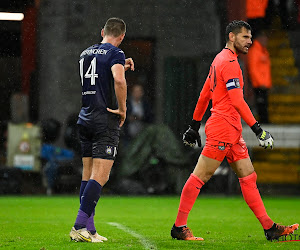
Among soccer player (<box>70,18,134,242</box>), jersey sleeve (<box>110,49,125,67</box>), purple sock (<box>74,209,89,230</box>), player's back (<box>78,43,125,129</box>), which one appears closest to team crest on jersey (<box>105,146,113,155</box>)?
soccer player (<box>70,18,134,242</box>)

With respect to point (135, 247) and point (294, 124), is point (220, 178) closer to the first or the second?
point (294, 124)

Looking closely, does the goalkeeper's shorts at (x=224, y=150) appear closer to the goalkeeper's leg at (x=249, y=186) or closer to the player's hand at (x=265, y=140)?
the goalkeeper's leg at (x=249, y=186)

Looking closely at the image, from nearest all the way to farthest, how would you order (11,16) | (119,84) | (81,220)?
1. (81,220)
2. (119,84)
3. (11,16)

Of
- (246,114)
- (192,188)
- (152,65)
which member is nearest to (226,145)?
(246,114)

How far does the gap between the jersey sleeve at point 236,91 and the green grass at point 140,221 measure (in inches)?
44.6

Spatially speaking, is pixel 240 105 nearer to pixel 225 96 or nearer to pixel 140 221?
pixel 225 96

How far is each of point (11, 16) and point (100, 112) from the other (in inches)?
368

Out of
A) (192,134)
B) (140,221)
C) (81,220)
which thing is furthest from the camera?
(140,221)

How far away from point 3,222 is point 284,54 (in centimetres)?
878

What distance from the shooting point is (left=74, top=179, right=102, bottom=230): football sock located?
672 cm

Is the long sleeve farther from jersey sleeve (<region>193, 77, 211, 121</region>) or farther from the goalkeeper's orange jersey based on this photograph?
jersey sleeve (<region>193, 77, 211, 121</region>)

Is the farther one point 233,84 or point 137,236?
point 137,236

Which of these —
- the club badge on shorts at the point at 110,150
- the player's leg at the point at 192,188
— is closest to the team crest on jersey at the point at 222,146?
the player's leg at the point at 192,188

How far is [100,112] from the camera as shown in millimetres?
6938
